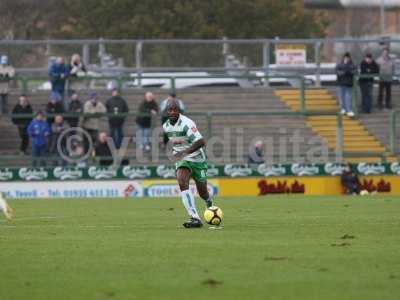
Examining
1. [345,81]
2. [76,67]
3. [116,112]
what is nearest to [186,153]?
[116,112]

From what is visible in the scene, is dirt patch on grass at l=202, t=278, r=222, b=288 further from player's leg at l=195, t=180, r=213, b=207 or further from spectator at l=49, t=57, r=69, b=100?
spectator at l=49, t=57, r=69, b=100

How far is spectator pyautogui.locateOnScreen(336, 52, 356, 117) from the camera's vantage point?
36.3m

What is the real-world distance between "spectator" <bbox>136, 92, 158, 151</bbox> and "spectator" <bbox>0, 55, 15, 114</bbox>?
3913 mm

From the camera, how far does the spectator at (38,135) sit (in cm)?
3359

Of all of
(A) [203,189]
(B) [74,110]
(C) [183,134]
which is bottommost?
(A) [203,189]

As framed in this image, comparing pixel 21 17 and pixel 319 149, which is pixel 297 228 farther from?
pixel 21 17

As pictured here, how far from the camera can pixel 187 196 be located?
1828 centimetres

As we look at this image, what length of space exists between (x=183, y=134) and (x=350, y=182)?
15.3 metres

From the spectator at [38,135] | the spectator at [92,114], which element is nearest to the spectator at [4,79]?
the spectator at [38,135]

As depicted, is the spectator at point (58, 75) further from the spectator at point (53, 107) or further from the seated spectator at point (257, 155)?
the seated spectator at point (257, 155)

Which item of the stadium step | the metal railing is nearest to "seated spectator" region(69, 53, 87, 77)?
the metal railing

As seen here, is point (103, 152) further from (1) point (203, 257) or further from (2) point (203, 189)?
(1) point (203, 257)

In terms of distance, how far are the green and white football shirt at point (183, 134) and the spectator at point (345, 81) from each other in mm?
18399

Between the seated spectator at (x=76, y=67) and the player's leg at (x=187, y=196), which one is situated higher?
the seated spectator at (x=76, y=67)
